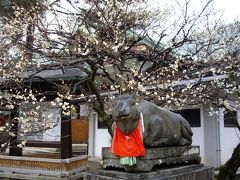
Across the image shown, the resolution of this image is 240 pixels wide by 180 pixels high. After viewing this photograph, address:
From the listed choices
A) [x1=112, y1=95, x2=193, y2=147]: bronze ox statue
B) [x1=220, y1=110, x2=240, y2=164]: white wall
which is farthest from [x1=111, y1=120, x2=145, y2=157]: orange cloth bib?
[x1=220, y1=110, x2=240, y2=164]: white wall

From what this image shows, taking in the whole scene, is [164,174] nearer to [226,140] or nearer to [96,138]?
[226,140]

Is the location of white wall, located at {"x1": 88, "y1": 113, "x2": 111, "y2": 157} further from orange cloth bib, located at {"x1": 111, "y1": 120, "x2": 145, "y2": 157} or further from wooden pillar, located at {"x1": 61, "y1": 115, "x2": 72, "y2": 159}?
orange cloth bib, located at {"x1": 111, "y1": 120, "x2": 145, "y2": 157}

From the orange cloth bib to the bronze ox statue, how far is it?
2.8 inches

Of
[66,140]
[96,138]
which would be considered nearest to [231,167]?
[66,140]

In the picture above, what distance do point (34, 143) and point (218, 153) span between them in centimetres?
730

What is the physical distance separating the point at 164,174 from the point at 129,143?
0.73 m

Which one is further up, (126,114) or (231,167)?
(126,114)

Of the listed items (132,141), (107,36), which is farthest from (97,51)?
(132,141)

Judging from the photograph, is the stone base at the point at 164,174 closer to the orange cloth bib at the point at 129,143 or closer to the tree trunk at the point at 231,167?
the orange cloth bib at the point at 129,143

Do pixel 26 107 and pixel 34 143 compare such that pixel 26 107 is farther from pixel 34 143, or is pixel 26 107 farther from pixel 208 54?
pixel 208 54

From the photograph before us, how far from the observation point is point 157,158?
5312 mm

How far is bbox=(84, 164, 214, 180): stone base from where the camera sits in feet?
16.6

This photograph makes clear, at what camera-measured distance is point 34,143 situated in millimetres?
14445

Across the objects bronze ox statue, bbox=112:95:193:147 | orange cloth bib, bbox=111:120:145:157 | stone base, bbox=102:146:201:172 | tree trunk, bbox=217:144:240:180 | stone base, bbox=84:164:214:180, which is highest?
bronze ox statue, bbox=112:95:193:147
